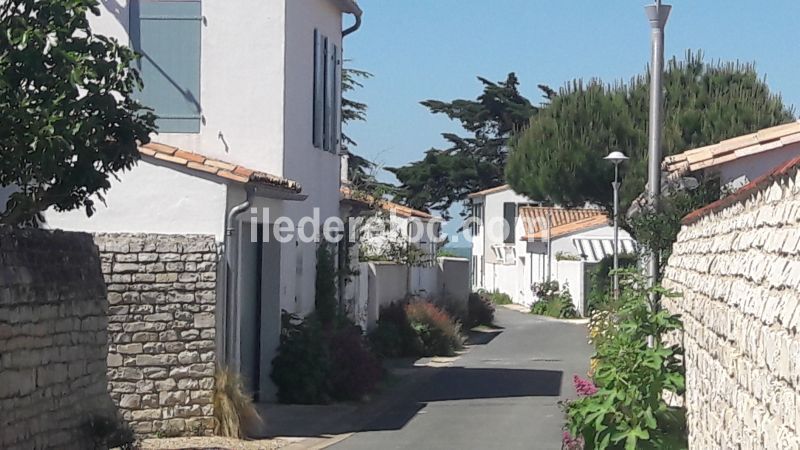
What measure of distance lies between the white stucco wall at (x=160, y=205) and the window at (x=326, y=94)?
5137mm

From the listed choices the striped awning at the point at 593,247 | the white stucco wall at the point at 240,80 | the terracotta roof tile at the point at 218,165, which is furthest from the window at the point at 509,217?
the terracotta roof tile at the point at 218,165

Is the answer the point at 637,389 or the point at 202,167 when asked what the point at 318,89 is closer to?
the point at 202,167

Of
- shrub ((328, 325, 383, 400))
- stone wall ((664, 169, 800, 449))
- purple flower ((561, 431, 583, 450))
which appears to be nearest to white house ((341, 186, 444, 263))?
shrub ((328, 325, 383, 400))

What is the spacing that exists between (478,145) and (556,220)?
27.4ft

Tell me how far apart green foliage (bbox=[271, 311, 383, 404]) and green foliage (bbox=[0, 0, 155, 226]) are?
693 cm

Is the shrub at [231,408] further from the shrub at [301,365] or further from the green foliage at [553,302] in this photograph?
the green foliage at [553,302]

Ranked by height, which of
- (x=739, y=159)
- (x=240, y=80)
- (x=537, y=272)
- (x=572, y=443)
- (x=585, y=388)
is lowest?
(x=572, y=443)

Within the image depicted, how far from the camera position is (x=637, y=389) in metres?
10.4

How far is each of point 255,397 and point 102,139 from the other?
7.59m

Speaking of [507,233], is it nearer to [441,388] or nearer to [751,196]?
[441,388]

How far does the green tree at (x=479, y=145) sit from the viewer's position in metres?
67.4

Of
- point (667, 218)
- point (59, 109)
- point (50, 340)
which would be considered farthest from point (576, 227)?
point (59, 109)

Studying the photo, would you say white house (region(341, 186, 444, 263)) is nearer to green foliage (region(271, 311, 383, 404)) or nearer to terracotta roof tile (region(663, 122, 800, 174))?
green foliage (region(271, 311, 383, 404))

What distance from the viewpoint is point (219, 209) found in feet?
52.0
